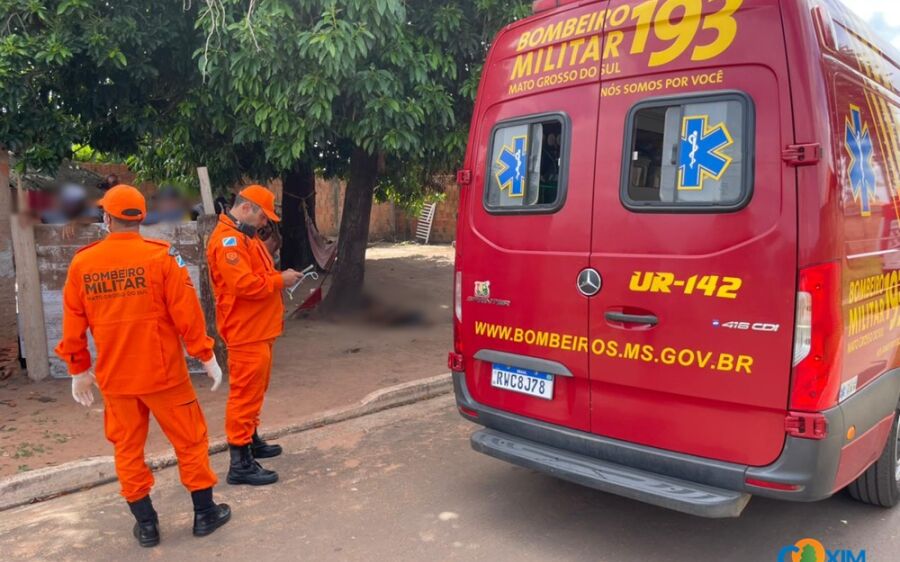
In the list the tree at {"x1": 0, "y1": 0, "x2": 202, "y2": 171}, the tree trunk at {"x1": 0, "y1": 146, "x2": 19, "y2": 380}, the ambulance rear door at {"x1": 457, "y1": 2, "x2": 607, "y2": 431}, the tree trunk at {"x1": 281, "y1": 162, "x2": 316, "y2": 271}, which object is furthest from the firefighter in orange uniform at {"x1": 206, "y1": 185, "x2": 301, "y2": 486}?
the tree trunk at {"x1": 281, "y1": 162, "x2": 316, "y2": 271}

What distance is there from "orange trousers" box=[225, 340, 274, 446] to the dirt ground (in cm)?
93

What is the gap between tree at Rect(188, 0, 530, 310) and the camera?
19.7 feet

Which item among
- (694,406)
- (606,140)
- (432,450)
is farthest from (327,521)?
(606,140)

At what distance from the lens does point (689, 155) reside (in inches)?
118

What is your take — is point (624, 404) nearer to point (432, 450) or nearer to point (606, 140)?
point (606, 140)

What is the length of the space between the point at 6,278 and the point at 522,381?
517 centimetres

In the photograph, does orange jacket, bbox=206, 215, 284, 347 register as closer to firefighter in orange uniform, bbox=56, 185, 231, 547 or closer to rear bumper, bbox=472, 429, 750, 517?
firefighter in orange uniform, bbox=56, 185, 231, 547

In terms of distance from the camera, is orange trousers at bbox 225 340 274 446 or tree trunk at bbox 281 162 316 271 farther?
tree trunk at bbox 281 162 316 271

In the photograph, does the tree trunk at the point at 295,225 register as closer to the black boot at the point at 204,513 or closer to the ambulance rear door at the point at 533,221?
the ambulance rear door at the point at 533,221

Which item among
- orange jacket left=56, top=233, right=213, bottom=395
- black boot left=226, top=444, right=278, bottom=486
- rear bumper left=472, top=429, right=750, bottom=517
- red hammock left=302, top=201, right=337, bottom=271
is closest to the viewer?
rear bumper left=472, top=429, right=750, bottom=517

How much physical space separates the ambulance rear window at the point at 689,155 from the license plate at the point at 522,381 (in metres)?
0.99

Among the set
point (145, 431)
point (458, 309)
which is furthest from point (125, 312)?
point (458, 309)

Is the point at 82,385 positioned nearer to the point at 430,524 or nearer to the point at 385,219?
the point at 430,524

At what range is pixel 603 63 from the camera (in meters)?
3.26
